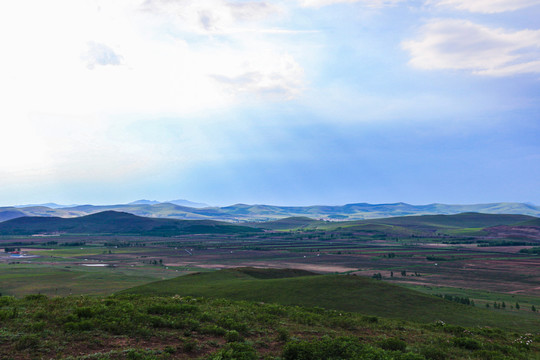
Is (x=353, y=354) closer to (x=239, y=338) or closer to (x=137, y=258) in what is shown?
(x=239, y=338)

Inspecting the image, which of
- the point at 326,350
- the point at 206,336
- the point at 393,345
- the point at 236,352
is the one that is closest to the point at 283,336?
the point at 326,350

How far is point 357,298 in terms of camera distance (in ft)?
162

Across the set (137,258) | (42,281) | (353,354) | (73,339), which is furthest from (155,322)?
(137,258)

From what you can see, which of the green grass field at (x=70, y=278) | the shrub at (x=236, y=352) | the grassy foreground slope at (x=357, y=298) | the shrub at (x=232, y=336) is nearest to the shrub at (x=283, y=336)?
the shrub at (x=232, y=336)

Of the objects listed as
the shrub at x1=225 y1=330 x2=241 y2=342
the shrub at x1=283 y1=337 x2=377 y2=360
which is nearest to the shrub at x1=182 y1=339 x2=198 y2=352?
the shrub at x1=225 y1=330 x2=241 y2=342

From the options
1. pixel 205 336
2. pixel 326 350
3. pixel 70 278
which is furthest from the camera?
pixel 70 278

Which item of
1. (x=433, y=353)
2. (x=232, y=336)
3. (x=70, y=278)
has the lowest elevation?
(x=70, y=278)

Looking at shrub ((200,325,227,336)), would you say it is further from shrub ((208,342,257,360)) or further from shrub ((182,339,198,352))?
shrub ((182,339,198,352))

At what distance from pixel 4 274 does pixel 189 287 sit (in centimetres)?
9302

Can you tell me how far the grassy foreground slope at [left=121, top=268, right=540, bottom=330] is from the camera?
4475cm

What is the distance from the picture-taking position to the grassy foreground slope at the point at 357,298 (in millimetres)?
44750

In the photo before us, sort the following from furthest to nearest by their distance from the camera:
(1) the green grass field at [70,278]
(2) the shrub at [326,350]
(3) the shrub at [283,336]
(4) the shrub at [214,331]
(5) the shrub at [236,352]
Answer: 1. (1) the green grass field at [70,278]
2. (3) the shrub at [283,336]
3. (4) the shrub at [214,331]
4. (2) the shrub at [326,350]
5. (5) the shrub at [236,352]

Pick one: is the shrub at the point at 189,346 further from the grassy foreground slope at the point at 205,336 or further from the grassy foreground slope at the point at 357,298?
the grassy foreground slope at the point at 357,298

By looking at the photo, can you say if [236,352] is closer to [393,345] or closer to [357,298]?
[393,345]
